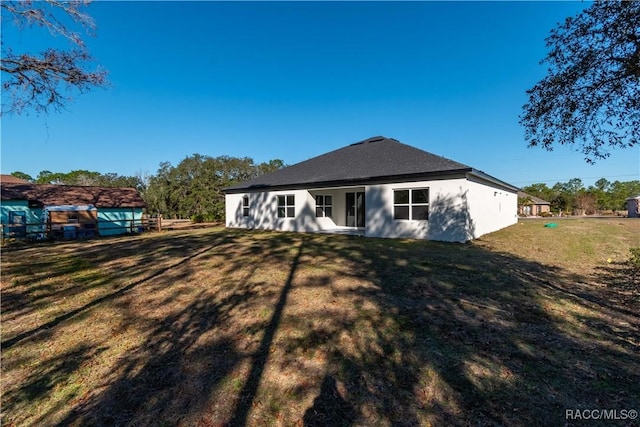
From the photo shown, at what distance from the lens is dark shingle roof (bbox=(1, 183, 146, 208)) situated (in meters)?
19.1

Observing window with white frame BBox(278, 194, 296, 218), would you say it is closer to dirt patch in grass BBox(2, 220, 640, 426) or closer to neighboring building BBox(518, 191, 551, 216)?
dirt patch in grass BBox(2, 220, 640, 426)

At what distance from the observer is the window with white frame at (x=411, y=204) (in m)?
12.3

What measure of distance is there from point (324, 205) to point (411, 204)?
603cm

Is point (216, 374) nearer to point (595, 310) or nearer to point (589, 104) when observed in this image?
point (595, 310)

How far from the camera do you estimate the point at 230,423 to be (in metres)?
2.46

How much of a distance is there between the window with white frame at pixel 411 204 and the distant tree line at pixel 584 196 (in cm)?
5143

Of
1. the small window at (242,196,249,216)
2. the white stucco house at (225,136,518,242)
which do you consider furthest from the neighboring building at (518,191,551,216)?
the small window at (242,196,249,216)

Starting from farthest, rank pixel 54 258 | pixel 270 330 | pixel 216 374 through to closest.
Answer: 1. pixel 54 258
2. pixel 270 330
3. pixel 216 374

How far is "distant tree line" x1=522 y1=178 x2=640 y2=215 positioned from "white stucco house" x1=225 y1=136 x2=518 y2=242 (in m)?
38.9

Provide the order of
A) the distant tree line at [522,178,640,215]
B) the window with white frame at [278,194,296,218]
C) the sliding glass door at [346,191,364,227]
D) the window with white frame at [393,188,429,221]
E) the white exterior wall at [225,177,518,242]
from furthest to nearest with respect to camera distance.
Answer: the distant tree line at [522,178,640,215] < the window with white frame at [278,194,296,218] < the sliding glass door at [346,191,364,227] < the window with white frame at [393,188,429,221] < the white exterior wall at [225,177,518,242]

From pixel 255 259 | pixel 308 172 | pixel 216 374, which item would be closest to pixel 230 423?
pixel 216 374

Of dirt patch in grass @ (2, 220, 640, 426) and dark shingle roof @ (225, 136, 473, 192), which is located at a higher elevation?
dark shingle roof @ (225, 136, 473, 192)

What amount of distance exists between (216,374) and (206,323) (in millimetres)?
1355

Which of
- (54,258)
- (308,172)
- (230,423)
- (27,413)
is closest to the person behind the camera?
(230,423)
